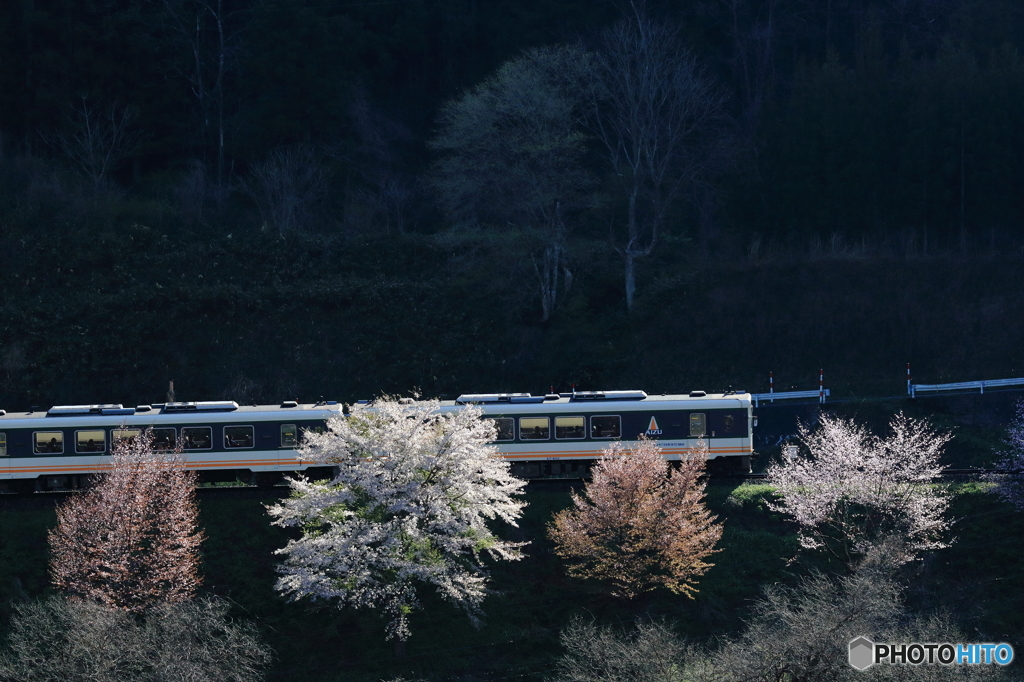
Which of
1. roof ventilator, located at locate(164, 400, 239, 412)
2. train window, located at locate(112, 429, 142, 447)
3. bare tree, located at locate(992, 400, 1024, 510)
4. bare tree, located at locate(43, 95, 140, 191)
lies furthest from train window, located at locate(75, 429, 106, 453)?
bare tree, located at locate(43, 95, 140, 191)

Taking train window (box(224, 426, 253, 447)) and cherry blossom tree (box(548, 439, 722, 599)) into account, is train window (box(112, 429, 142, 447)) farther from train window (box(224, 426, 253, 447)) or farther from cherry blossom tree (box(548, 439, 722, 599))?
cherry blossom tree (box(548, 439, 722, 599))

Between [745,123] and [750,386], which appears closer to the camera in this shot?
[750,386]

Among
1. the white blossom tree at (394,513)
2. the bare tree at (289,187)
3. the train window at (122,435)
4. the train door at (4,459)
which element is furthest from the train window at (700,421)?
the bare tree at (289,187)

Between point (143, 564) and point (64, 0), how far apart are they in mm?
42042

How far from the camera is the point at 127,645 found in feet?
88.9

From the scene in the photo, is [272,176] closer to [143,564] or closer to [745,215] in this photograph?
[745,215]

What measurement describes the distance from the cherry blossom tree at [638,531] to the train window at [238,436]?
10.1 metres

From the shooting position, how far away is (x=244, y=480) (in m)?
36.4

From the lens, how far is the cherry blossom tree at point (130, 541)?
1180 inches

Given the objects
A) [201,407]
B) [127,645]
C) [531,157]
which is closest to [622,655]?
[127,645]

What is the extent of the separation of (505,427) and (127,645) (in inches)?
518

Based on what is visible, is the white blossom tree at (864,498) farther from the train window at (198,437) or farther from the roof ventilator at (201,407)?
the train window at (198,437)

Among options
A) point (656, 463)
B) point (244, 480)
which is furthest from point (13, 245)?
point (656, 463)

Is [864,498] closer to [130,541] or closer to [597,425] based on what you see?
[597,425]
